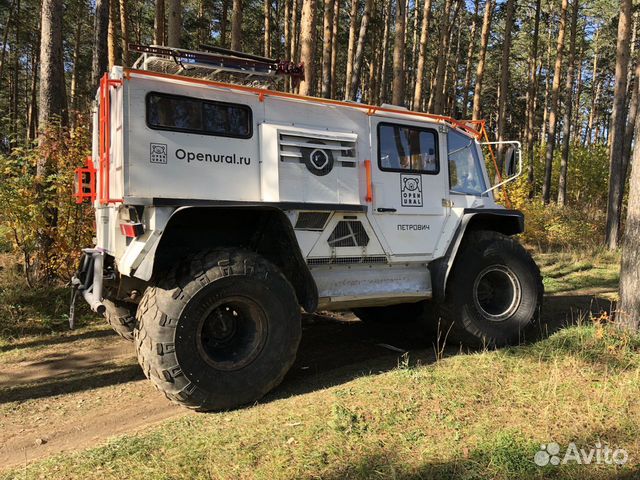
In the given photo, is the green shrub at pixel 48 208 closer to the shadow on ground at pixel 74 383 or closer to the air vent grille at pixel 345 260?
the shadow on ground at pixel 74 383

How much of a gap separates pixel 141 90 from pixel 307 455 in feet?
10.6

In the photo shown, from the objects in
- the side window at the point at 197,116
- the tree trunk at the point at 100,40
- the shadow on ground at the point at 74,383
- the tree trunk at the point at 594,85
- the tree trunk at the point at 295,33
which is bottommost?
the shadow on ground at the point at 74,383

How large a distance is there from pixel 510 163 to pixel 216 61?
3.70 metres

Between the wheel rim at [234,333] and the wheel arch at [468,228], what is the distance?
2.19 meters

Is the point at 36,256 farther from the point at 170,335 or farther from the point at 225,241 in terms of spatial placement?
the point at 170,335

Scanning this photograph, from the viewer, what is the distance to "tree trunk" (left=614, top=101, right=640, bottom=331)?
5246 mm

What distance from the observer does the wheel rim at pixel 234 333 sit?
4.25 meters

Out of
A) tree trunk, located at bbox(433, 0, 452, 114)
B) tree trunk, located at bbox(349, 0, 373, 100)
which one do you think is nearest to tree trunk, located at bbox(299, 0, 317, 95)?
tree trunk, located at bbox(349, 0, 373, 100)

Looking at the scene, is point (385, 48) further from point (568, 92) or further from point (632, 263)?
point (632, 263)

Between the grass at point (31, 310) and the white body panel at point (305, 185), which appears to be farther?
the grass at point (31, 310)

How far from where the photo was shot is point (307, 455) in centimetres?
320

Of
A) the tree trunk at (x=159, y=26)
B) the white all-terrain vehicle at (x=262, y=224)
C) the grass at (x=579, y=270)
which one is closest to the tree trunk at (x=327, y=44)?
the tree trunk at (x=159, y=26)

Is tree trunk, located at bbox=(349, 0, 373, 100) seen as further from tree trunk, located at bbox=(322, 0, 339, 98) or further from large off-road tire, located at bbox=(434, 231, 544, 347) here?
large off-road tire, located at bbox=(434, 231, 544, 347)

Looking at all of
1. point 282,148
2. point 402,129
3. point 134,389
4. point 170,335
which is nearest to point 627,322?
point 402,129
